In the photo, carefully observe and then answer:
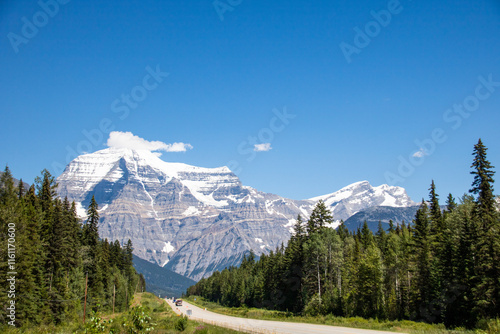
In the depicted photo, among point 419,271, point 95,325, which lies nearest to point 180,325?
point 95,325

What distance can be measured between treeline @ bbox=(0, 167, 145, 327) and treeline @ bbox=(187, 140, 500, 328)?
1329 inches

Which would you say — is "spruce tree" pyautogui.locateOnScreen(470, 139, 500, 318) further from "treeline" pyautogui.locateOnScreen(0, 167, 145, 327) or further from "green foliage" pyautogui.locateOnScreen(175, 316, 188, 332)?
"treeline" pyautogui.locateOnScreen(0, 167, 145, 327)

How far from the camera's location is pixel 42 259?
51562 millimetres

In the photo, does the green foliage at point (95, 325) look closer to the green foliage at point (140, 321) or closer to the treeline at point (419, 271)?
the green foliage at point (140, 321)

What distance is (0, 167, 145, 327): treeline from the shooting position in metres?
39.9

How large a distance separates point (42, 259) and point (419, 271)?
4861 centimetres

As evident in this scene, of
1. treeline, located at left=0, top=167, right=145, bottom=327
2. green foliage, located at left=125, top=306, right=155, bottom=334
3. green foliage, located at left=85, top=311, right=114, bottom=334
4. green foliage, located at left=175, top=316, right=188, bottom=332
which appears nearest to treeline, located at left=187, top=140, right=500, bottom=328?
green foliage, located at left=175, top=316, right=188, bottom=332

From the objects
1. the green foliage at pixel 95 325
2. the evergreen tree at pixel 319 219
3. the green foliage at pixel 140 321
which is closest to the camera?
the green foliage at pixel 95 325

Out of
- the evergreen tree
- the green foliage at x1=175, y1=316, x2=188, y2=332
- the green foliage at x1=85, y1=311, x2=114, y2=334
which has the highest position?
the evergreen tree

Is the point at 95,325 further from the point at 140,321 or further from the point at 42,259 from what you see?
the point at 42,259

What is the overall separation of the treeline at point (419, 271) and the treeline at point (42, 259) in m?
33.8

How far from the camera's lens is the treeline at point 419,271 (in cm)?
3769
